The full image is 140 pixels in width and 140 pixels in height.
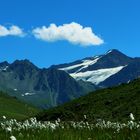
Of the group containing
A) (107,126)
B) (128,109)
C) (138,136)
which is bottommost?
(138,136)

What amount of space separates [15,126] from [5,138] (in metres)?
4.34

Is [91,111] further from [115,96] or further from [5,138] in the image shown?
[5,138]

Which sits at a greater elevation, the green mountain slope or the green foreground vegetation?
the green mountain slope

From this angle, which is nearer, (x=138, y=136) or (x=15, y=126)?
(x=138, y=136)

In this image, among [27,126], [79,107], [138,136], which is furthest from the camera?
[79,107]

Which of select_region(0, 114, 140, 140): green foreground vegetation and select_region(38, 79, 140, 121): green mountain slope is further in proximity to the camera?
select_region(38, 79, 140, 121): green mountain slope

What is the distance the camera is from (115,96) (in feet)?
180

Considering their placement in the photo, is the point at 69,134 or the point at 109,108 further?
the point at 109,108

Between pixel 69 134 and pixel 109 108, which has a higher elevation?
pixel 109 108

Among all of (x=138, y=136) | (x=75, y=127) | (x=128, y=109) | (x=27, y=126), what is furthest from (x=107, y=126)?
(x=128, y=109)

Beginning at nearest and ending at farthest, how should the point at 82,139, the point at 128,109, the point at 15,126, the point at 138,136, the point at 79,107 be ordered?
the point at 138,136
the point at 82,139
the point at 15,126
the point at 128,109
the point at 79,107

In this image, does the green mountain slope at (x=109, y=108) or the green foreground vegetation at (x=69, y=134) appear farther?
the green mountain slope at (x=109, y=108)

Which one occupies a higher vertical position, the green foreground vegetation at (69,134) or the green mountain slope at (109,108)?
the green mountain slope at (109,108)

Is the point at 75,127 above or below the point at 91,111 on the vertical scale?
below
